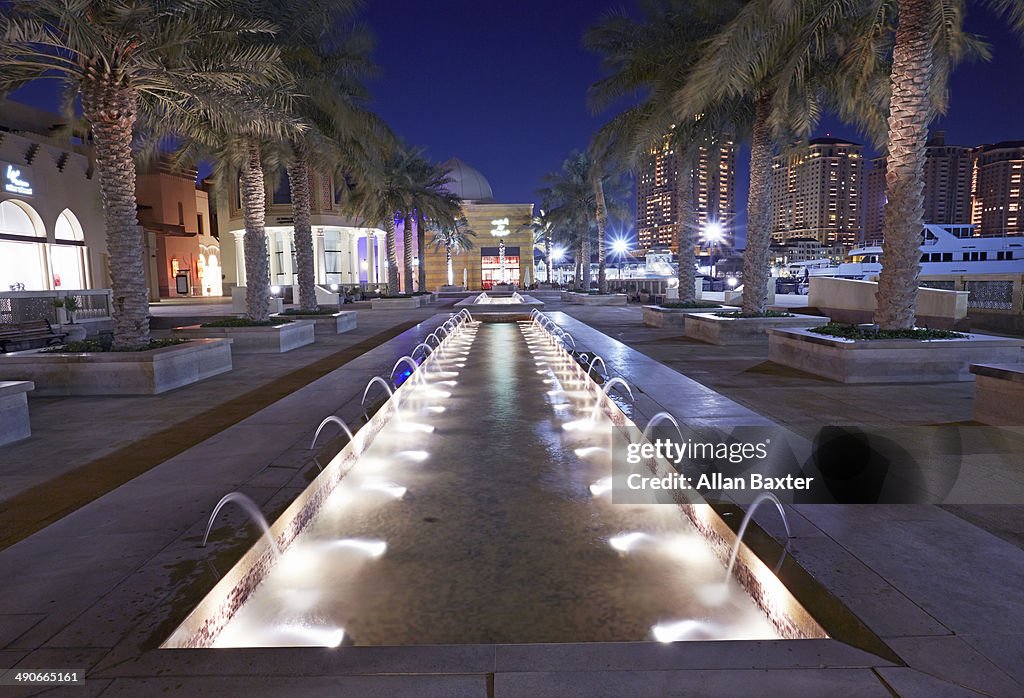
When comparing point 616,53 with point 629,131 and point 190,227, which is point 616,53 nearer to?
point 629,131

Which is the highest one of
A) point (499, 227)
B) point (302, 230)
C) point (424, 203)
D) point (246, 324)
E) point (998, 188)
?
point (998, 188)

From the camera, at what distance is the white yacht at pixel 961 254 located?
44469mm

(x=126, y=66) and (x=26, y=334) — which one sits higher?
(x=126, y=66)

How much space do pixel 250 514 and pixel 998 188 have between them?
17580cm

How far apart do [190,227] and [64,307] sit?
39897mm

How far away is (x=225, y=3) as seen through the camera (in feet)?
36.3

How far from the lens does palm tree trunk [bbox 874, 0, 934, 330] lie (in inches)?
385

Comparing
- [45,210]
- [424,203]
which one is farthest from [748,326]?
[45,210]

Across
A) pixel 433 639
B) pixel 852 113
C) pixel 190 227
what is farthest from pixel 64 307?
pixel 190 227

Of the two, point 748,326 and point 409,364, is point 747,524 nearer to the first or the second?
point 409,364

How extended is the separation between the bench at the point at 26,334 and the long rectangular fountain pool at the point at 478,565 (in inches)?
483

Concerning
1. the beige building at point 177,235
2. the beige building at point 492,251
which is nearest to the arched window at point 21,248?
the beige building at point 177,235

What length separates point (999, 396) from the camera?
6.75m

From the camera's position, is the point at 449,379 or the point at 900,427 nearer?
the point at 900,427
